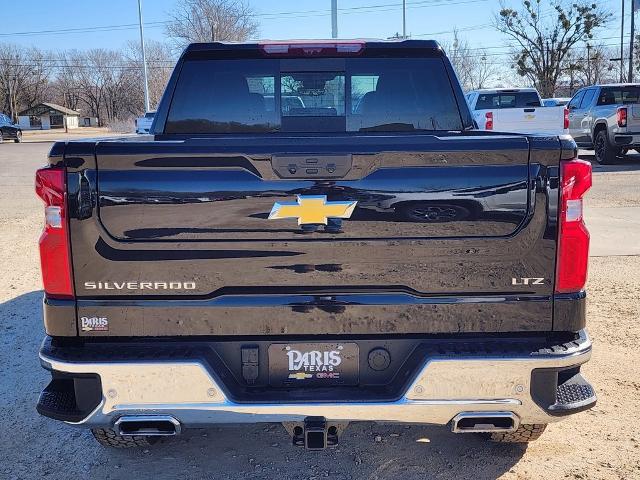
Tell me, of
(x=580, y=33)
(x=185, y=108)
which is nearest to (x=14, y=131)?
(x=580, y=33)

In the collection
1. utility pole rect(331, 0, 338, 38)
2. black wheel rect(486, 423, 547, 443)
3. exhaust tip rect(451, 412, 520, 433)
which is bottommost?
black wheel rect(486, 423, 547, 443)

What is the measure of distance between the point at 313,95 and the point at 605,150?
601 inches

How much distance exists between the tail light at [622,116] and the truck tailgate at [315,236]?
15752 mm

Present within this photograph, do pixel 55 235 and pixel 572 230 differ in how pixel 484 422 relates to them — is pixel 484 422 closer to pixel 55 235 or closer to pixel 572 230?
pixel 572 230

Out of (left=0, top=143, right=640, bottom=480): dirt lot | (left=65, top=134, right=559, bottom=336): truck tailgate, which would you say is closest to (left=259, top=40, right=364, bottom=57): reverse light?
(left=65, top=134, right=559, bottom=336): truck tailgate

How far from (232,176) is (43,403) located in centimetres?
121

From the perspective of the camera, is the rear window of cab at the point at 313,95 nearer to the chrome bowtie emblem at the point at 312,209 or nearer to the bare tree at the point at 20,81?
the chrome bowtie emblem at the point at 312,209

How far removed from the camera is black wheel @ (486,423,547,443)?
121 inches

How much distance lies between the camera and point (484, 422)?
8.29 feet

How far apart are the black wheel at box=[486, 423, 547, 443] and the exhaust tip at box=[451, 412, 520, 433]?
2.08 ft

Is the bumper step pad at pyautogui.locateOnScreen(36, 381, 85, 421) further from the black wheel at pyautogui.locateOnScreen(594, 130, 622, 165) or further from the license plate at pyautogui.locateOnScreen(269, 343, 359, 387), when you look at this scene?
the black wheel at pyautogui.locateOnScreen(594, 130, 622, 165)

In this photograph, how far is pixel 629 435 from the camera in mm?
3402

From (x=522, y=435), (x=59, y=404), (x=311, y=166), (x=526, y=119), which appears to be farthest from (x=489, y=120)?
(x=59, y=404)

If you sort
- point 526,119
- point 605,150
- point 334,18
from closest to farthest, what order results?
point 334,18 → point 526,119 → point 605,150
